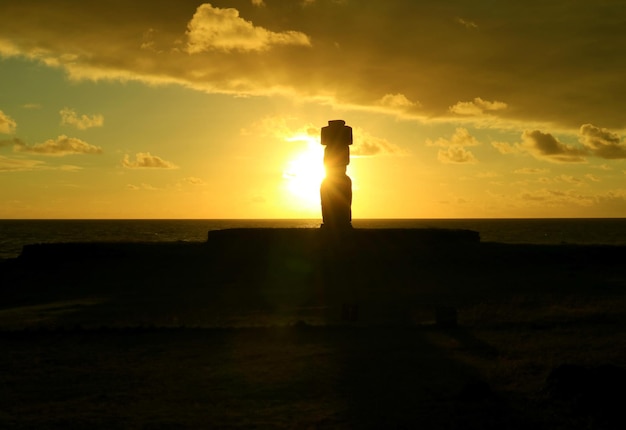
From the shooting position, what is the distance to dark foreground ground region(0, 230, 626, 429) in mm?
8914

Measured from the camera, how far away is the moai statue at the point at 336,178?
28.1 m

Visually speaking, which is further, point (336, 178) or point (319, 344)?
point (336, 178)

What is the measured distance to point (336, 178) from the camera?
28453 mm

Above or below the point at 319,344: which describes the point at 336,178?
above

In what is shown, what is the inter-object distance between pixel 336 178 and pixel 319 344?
15.8 m

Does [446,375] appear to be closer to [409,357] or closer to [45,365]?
[409,357]

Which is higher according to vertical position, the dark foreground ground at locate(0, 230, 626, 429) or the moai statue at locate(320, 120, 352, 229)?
the moai statue at locate(320, 120, 352, 229)

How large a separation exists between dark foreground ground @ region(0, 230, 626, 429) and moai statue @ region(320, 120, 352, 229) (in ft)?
3.37

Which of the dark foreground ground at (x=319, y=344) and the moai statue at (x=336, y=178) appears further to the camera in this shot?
the moai statue at (x=336, y=178)

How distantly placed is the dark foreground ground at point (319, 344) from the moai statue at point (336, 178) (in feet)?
3.37

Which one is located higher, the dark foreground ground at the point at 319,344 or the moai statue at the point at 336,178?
the moai statue at the point at 336,178

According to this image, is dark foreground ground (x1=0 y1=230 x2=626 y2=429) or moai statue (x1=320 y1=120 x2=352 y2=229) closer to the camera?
dark foreground ground (x1=0 y1=230 x2=626 y2=429)

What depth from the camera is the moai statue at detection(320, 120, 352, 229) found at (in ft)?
92.3

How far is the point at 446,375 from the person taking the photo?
10.7 m
